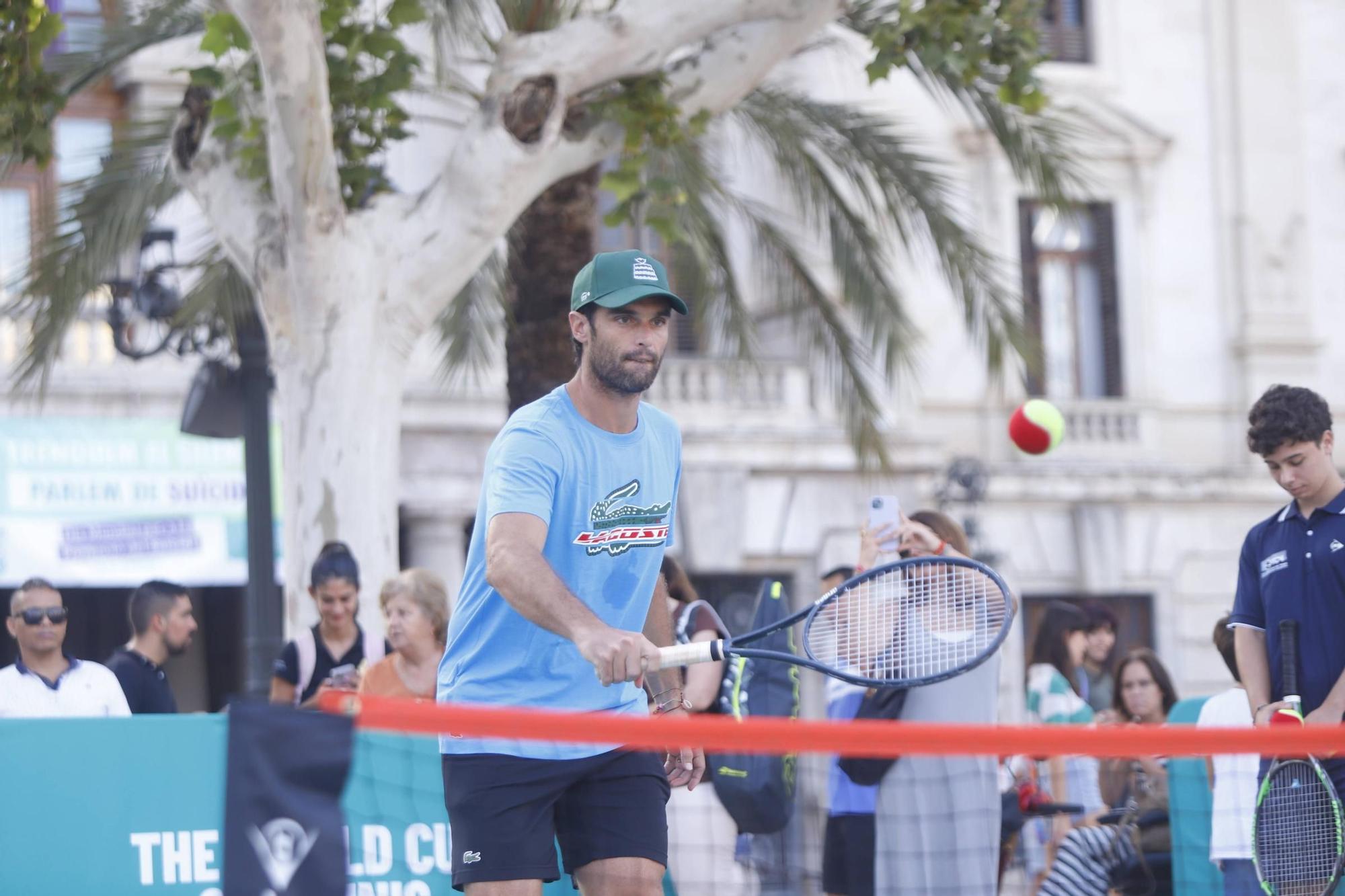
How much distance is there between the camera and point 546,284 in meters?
11.3

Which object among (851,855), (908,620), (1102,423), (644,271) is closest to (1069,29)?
(1102,423)

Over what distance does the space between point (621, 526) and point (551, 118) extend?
15.0 feet

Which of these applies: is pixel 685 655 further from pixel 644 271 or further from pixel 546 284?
pixel 546 284

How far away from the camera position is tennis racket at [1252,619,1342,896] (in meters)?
5.30

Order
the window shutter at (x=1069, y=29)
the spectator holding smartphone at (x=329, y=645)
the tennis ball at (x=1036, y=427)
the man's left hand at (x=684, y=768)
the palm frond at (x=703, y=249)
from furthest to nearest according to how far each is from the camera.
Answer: the window shutter at (x=1069, y=29) < the palm frond at (x=703, y=249) < the tennis ball at (x=1036, y=427) < the spectator holding smartphone at (x=329, y=645) < the man's left hand at (x=684, y=768)

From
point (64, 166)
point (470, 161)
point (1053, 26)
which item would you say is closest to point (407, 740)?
point (470, 161)

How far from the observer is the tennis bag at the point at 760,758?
23.5 ft

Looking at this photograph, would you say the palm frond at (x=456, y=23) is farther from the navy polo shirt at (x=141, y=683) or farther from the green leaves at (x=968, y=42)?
the navy polo shirt at (x=141, y=683)

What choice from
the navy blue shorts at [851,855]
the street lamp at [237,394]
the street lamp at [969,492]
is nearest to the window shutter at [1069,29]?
the street lamp at [969,492]

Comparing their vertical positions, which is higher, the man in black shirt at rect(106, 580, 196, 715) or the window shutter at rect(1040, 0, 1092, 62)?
the window shutter at rect(1040, 0, 1092, 62)

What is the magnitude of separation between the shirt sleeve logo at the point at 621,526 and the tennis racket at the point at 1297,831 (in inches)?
79.0

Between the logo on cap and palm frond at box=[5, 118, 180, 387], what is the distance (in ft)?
22.8

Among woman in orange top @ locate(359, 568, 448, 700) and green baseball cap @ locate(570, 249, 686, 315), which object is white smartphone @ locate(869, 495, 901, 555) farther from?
green baseball cap @ locate(570, 249, 686, 315)

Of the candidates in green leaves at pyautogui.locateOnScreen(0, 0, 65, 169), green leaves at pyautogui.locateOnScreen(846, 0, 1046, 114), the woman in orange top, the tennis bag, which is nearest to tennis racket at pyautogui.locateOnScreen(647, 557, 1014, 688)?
the tennis bag
